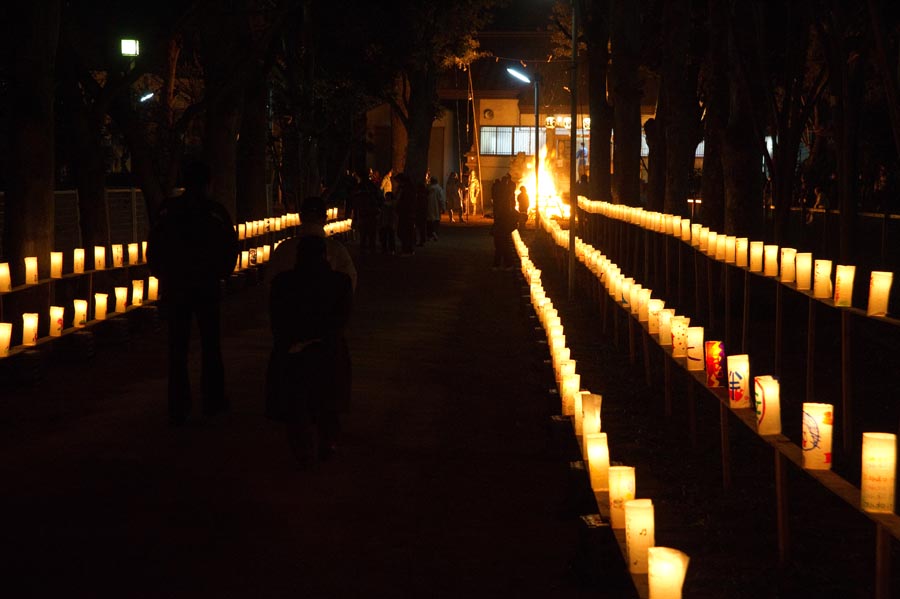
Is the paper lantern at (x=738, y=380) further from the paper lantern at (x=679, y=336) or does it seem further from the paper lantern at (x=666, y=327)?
the paper lantern at (x=666, y=327)

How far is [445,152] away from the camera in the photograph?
62094mm

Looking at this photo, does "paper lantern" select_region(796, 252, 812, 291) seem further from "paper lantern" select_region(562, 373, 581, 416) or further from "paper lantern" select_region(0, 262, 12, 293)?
"paper lantern" select_region(0, 262, 12, 293)

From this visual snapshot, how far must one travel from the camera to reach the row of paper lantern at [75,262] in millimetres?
13438

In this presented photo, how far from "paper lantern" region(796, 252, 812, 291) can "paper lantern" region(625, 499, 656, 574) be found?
19.1 feet

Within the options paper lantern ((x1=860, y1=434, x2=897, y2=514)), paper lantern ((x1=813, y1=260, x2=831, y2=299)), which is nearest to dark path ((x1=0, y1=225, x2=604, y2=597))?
paper lantern ((x1=860, y1=434, x2=897, y2=514))

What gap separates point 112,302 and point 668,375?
386 inches

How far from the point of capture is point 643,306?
41.1 ft

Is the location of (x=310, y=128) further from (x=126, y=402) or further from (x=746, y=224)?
(x=126, y=402)

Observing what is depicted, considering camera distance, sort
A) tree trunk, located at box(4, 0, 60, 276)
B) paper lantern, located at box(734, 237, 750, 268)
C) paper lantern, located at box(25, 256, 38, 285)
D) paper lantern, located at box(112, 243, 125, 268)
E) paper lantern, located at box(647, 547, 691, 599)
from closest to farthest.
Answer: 1. paper lantern, located at box(647, 547, 691, 599)
2. paper lantern, located at box(734, 237, 750, 268)
3. paper lantern, located at box(25, 256, 38, 285)
4. tree trunk, located at box(4, 0, 60, 276)
5. paper lantern, located at box(112, 243, 125, 268)

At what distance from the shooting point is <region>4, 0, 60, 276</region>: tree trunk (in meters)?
15.3

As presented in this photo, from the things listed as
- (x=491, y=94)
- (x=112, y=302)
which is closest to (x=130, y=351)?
(x=112, y=302)

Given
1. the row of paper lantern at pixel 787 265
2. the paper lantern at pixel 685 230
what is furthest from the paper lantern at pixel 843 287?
the paper lantern at pixel 685 230

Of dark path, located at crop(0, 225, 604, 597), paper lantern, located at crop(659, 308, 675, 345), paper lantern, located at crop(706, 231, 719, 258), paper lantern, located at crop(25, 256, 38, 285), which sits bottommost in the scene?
dark path, located at crop(0, 225, 604, 597)

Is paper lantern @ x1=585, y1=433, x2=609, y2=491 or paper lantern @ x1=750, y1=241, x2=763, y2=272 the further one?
paper lantern @ x1=750, y1=241, x2=763, y2=272
